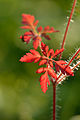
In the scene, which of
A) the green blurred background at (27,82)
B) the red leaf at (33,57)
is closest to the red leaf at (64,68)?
the red leaf at (33,57)

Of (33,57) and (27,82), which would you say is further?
(27,82)

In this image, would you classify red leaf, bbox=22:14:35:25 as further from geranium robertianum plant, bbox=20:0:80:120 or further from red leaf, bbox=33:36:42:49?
red leaf, bbox=33:36:42:49

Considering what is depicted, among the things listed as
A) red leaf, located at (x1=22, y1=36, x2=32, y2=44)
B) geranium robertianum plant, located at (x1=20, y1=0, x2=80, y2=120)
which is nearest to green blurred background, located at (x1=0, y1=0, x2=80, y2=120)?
geranium robertianum plant, located at (x1=20, y1=0, x2=80, y2=120)

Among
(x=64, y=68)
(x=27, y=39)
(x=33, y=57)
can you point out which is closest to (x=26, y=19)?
(x=27, y=39)

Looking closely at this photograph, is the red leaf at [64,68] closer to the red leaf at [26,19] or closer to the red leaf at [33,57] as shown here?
the red leaf at [33,57]

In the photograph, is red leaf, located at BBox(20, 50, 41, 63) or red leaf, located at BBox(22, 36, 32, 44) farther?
red leaf, located at BBox(20, 50, 41, 63)

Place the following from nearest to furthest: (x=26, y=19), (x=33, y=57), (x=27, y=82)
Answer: (x=26, y=19)
(x=33, y=57)
(x=27, y=82)

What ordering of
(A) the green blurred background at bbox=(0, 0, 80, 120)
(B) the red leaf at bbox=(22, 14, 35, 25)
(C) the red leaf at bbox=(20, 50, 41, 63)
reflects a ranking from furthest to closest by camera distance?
(A) the green blurred background at bbox=(0, 0, 80, 120) → (C) the red leaf at bbox=(20, 50, 41, 63) → (B) the red leaf at bbox=(22, 14, 35, 25)

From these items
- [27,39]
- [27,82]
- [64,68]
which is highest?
[27,82]

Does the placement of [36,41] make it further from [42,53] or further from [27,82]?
[27,82]
